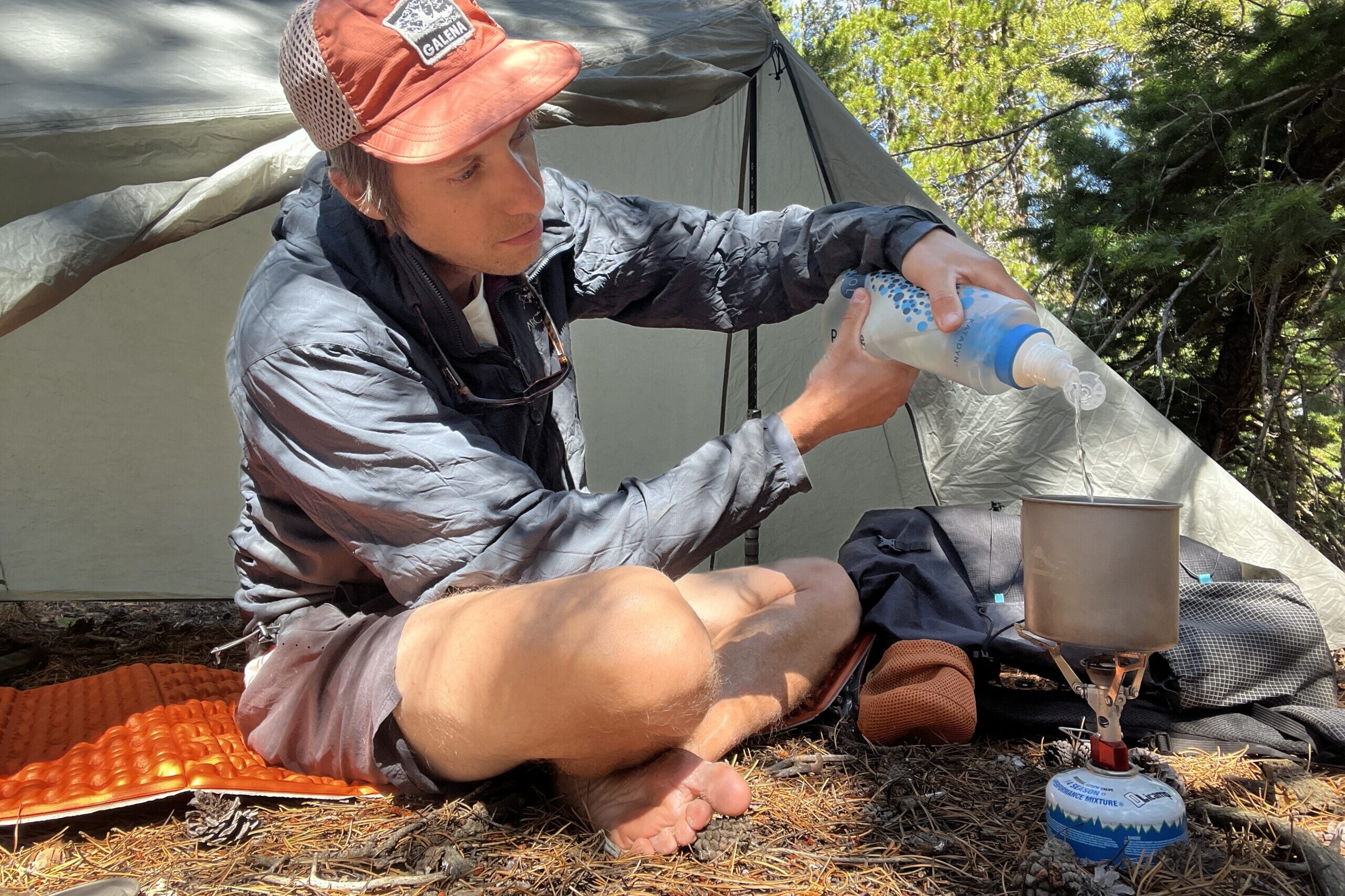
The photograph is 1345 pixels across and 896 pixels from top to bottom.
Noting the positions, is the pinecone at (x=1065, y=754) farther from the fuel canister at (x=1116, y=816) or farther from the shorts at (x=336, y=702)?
the shorts at (x=336, y=702)

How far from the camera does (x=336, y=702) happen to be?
1390 millimetres

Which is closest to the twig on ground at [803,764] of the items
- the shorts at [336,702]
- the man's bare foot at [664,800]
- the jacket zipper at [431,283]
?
the man's bare foot at [664,800]

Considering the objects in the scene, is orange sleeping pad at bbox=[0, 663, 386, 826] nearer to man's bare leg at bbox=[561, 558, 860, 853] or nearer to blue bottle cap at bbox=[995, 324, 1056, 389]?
man's bare leg at bbox=[561, 558, 860, 853]

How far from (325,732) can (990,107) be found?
23.6 feet

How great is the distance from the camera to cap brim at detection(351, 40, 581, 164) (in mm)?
1299

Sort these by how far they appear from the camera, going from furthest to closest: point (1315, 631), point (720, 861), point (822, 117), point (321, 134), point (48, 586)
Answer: point (48, 586) → point (822, 117) → point (1315, 631) → point (321, 134) → point (720, 861)

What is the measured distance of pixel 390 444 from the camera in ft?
4.15

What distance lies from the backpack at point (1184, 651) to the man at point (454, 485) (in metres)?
0.36

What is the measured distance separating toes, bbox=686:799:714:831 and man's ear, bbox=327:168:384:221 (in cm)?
92

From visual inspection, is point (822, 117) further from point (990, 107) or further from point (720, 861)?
point (990, 107)

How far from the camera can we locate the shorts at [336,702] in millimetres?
1339

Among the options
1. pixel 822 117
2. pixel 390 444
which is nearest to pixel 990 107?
pixel 822 117

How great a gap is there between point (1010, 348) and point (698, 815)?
2.34 feet

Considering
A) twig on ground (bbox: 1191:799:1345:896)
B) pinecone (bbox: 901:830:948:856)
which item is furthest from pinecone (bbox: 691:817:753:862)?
twig on ground (bbox: 1191:799:1345:896)
